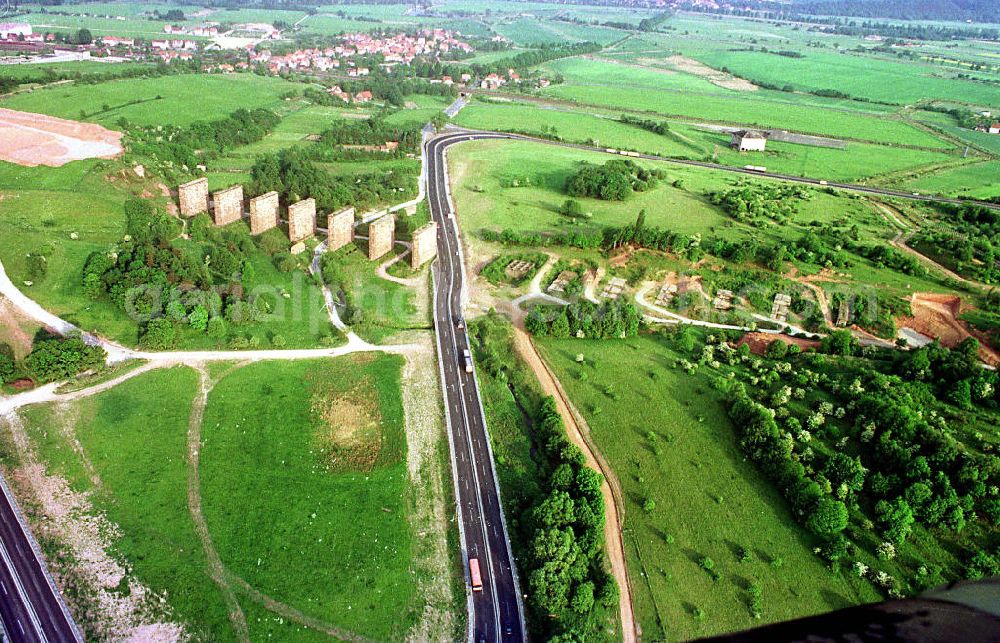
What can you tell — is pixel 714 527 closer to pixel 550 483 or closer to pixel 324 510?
pixel 550 483

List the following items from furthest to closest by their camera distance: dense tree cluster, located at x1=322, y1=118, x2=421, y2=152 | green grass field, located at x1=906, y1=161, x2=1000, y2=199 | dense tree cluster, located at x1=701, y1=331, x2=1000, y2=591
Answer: dense tree cluster, located at x1=322, y1=118, x2=421, y2=152
green grass field, located at x1=906, y1=161, x2=1000, y2=199
dense tree cluster, located at x1=701, y1=331, x2=1000, y2=591

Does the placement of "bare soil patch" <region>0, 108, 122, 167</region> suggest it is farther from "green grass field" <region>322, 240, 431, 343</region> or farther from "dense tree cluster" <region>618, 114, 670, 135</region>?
"dense tree cluster" <region>618, 114, 670, 135</region>

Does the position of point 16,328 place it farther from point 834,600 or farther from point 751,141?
point 751,141

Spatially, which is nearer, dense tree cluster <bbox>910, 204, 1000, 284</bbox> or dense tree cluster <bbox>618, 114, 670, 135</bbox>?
dense tree cluster <bbox>910, 204, 1000, 284</bbox>

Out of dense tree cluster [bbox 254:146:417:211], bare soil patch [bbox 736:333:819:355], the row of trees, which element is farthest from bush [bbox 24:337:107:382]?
bare soil patch [bbox 736:333:819:355]

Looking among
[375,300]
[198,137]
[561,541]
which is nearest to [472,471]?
[561,541]

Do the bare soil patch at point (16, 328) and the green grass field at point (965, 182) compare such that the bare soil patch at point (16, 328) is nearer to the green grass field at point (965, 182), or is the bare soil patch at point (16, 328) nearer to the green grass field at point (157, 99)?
the green grass field at point (157, 99)
